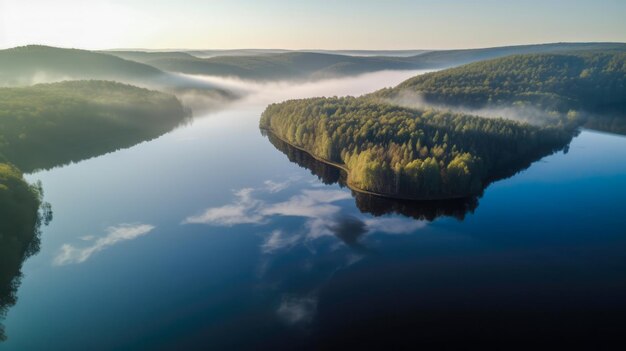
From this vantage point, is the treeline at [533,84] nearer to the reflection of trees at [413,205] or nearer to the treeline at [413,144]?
Result: the treeline at [413,144]

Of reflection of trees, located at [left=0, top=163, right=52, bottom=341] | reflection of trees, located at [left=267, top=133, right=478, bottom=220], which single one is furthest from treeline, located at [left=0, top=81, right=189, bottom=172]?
reflection of trees, located at [left=267, top=133, right=478, bottom=220]

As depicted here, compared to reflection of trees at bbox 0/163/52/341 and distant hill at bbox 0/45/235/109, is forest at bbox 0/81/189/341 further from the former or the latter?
distant hill at bbox 0/45/235/109

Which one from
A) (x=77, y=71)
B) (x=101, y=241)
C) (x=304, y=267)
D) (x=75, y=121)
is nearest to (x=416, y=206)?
(x=304, y=267)

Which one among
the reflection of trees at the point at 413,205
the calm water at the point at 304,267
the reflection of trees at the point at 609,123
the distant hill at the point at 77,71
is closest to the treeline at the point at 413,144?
the reflection of trees at the point at 413,205

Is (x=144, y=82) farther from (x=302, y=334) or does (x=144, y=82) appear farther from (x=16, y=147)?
(x=302, y=334)

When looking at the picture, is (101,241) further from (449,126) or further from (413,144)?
(449,126)

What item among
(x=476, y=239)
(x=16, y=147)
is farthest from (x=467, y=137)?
(x=16, y=147)
